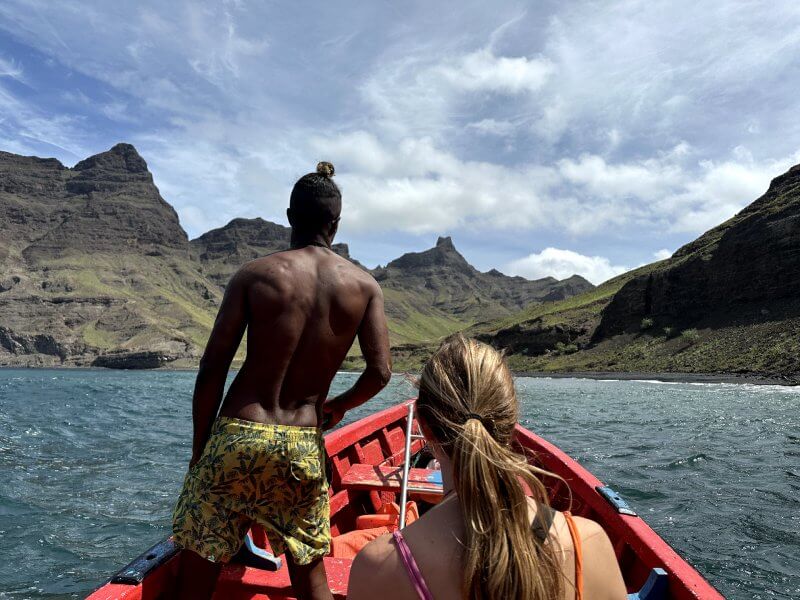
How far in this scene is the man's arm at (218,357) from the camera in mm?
3195

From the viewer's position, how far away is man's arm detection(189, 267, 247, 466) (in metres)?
3.20

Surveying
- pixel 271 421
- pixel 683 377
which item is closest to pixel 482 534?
pixel 271 421

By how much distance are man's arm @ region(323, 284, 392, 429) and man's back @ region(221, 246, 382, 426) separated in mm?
145

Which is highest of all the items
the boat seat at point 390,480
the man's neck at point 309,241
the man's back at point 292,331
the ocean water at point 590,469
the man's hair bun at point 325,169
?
the man's hair bun at point 325,169

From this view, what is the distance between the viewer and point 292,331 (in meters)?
3.24

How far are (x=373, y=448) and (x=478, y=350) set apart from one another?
756cm

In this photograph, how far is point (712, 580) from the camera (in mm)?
7781

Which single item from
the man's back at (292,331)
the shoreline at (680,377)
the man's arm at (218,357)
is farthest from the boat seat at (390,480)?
the shoreline at (680,377)

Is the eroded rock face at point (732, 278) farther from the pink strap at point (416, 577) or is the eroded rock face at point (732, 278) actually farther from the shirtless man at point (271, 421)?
the pink strap at point (416, 577)

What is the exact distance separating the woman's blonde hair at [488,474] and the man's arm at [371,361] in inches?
56.7

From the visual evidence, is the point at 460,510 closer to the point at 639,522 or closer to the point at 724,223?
the point at 639,522

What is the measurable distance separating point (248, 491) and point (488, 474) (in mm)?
1727

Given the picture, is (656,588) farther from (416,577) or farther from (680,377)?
(680,377)

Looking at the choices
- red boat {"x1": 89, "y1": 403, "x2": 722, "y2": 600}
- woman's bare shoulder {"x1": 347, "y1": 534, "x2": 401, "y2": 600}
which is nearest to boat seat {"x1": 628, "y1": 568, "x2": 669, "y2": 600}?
red boat {"x1": 89, "y1": 403, "x2": 722, "y2": 600}
